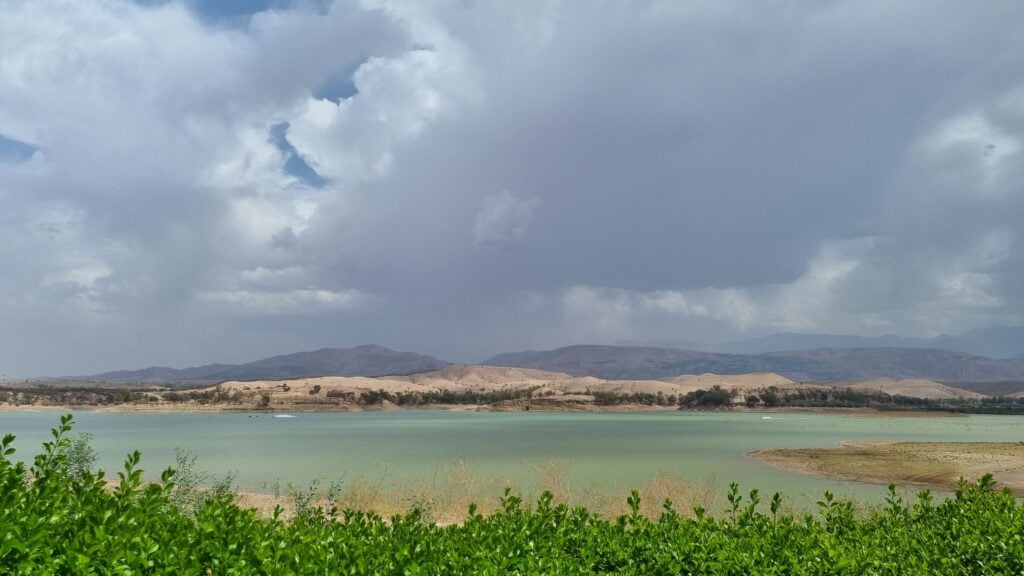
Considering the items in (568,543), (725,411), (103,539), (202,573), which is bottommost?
(725,411)

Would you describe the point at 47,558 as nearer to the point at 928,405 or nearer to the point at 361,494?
the point at 361,494

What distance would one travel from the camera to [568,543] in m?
6.32

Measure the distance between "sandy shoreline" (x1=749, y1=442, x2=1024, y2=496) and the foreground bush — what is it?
32.0 meters

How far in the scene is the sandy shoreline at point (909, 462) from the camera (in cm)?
3706

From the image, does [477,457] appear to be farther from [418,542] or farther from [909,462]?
[418,542]

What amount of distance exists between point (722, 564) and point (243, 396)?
186 meters

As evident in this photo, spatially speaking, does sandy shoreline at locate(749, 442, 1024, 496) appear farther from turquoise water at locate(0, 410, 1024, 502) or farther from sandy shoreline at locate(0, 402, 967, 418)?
sandy shoreline at locate(0, 402, 967, 418)

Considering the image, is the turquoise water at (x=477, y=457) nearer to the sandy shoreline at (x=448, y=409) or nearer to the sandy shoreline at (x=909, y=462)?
the sandy shoreline at (x=909, y=462)

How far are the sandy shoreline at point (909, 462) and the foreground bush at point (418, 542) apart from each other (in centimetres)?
3203

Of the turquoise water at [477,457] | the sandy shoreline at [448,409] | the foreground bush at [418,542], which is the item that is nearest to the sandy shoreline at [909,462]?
the turquoise water at [477,457]

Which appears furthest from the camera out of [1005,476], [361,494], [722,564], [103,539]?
[1005,476]

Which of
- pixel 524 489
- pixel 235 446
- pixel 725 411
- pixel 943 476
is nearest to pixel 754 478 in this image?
pixel 943 476

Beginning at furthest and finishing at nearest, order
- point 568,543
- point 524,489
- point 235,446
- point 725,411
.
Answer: point 725,411 → point 235,446 → point 524,489 → point 568,543

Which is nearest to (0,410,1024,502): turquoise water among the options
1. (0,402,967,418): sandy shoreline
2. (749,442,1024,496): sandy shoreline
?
(749,442,1024,496): sandy shoreline
